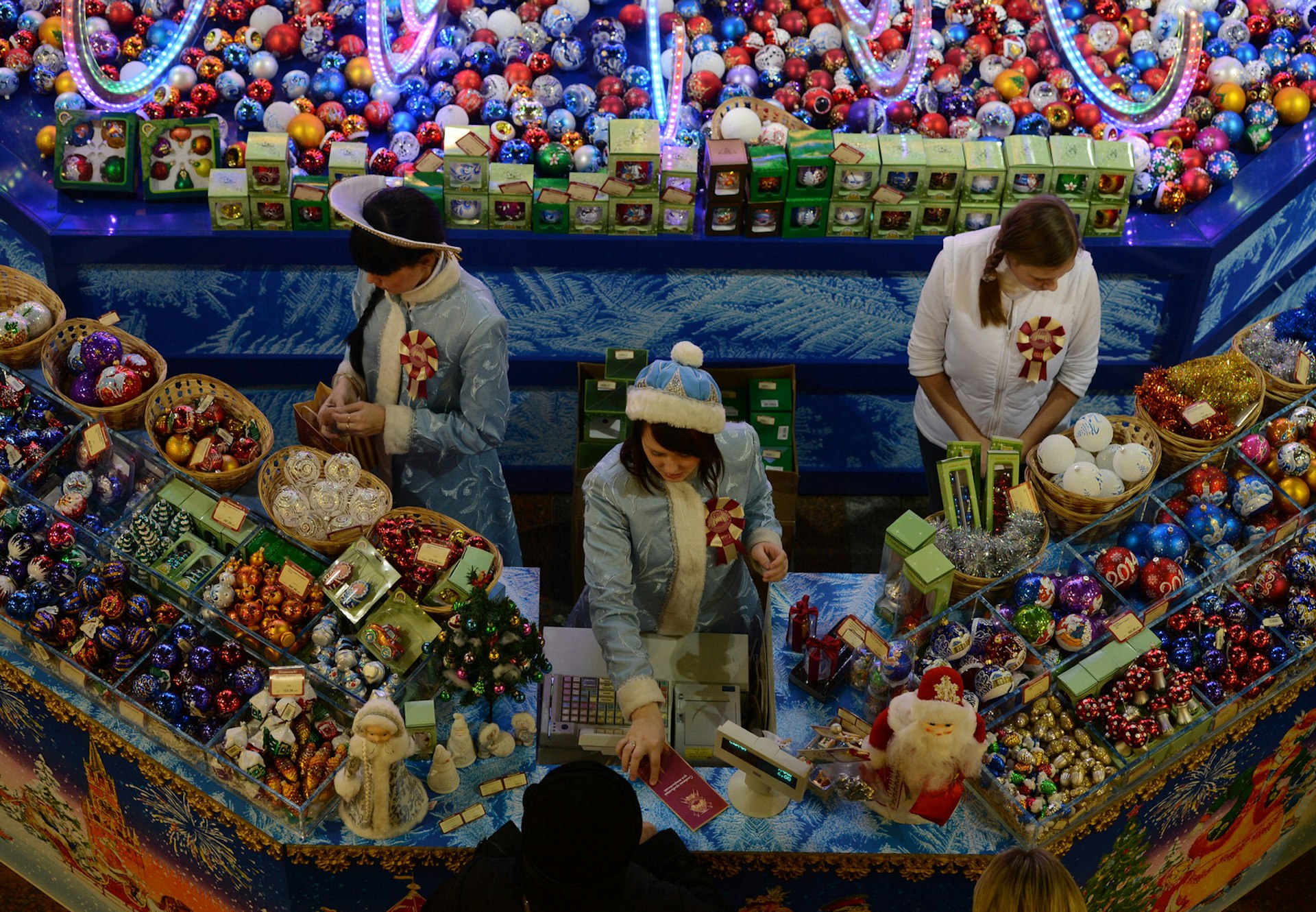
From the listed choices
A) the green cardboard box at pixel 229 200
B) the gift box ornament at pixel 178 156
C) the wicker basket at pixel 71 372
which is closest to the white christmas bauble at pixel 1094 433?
the wicker basket at pixel 71 372

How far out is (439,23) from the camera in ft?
17.0

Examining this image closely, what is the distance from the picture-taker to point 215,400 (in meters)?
3.46

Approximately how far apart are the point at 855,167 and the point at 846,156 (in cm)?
5

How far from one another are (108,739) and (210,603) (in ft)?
1.23

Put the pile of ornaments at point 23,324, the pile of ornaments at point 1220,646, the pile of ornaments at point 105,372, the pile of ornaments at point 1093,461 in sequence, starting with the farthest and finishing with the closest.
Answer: the pile of ornaments at point 23,324, the pile of ornaments at point 105,372, the pile of ornaments at point 1093,461, the pile of ornaments at point 1220,646

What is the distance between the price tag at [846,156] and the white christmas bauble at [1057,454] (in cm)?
156

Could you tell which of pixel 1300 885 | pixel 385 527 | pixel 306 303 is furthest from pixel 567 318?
pixel 1300 885

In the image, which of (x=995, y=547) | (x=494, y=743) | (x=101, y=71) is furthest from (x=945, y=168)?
(x=101, y=71)

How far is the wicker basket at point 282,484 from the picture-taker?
122 inches

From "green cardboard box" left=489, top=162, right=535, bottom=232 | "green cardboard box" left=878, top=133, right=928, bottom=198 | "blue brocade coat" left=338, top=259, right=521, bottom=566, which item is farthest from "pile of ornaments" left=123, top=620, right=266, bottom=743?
"green cardboard box" left=878, top=133, right=928, bottom=198

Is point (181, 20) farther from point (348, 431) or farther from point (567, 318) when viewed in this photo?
point (348, 431)

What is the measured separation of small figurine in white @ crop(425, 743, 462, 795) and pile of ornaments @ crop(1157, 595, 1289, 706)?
174 cm

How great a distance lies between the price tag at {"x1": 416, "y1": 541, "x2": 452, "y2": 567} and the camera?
9.87 ft

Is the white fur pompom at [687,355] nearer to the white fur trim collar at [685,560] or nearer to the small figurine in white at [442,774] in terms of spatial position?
the white fur trim collar at [685,560]
